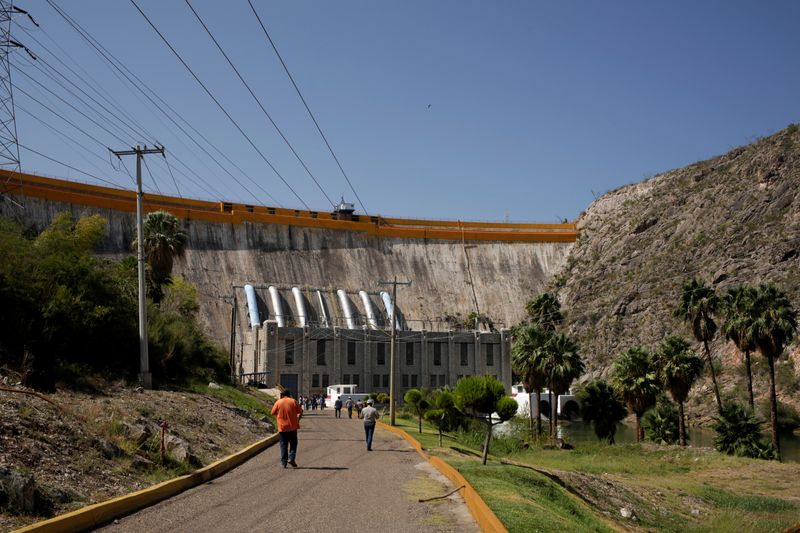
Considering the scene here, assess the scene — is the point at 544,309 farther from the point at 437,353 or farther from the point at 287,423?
the point at 287,423

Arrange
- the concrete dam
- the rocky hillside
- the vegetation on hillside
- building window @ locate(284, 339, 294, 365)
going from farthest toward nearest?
the rocky hillside → the concrete dam → building window @ locate(284, 339, 294, 365) → the vegetation on hillside

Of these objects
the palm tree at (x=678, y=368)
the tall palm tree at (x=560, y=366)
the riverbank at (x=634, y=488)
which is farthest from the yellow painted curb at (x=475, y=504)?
the palm tree at (x=678, y=368)

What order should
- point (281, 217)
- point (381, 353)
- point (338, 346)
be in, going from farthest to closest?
point (281, 217), point (381, 353), point (338, 346)

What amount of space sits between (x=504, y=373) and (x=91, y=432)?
71096mm

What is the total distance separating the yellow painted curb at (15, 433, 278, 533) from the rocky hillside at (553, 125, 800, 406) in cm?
6433

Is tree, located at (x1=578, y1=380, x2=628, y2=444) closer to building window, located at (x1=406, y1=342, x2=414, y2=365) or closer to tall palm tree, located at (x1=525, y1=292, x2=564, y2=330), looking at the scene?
tall palm tree, located at (x1=525, y1=292, x2=564, y2=330)

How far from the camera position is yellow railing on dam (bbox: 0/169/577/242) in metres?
79.5

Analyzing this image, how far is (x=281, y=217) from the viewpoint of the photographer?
97.6m

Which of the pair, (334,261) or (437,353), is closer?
(437,353)

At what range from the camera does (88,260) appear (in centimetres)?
2666

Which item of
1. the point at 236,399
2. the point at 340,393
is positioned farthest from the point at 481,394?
the point at 340,393

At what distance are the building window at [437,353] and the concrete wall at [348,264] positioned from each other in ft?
41.2

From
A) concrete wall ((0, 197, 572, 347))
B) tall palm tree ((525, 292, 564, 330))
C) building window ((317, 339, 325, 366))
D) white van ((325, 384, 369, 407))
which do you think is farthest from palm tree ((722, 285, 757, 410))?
concrete wall ((0, 197, 572, 347))

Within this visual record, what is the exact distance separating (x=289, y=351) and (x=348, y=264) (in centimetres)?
3334
